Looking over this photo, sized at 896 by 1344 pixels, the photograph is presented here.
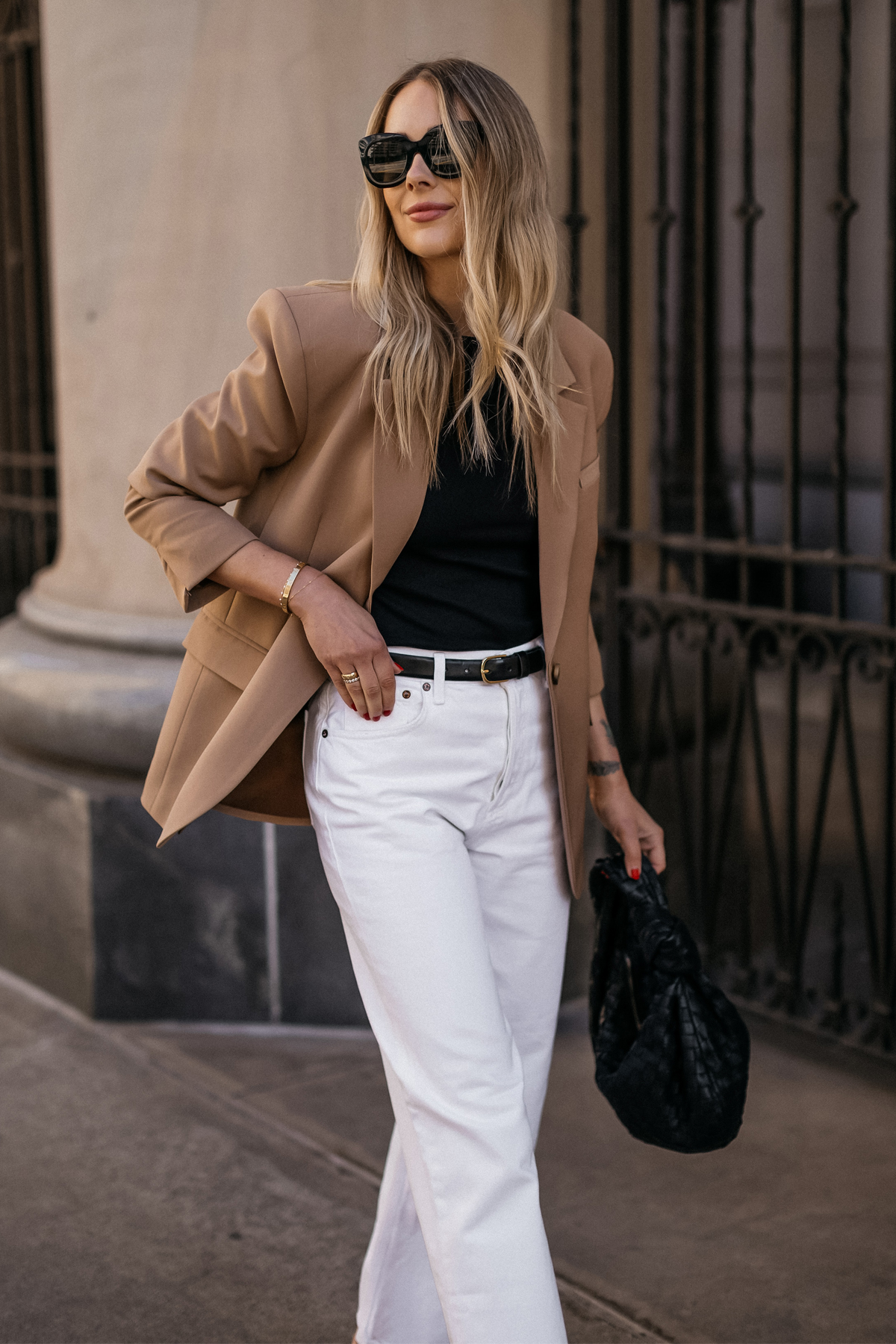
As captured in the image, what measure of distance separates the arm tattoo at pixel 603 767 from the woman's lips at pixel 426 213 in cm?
88

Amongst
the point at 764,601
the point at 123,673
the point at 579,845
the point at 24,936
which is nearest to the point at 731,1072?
the point at 579,845

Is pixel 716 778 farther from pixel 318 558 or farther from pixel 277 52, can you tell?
pixel 318 558

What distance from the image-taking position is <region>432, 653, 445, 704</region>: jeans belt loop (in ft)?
7.22

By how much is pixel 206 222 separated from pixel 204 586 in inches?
85.3

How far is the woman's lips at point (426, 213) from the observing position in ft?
7.18

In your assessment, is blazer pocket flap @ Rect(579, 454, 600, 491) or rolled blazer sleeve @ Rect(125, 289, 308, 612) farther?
blazer pocket flap @ Rect(579, 454, 600, 491)

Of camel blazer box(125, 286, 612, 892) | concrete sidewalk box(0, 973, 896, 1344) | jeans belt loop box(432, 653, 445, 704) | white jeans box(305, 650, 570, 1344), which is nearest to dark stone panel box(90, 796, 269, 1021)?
concrete sidewalk box(0, 973, 896, 1344)

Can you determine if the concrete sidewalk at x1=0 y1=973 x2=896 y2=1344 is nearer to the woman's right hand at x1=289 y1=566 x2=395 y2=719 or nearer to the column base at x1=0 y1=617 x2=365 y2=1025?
the column base at x1=0 y1=617 x2=365 y2=1025

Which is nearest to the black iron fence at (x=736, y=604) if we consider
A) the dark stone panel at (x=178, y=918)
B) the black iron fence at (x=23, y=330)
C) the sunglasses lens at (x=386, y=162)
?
the dark stone panel at (x=178, y=918)

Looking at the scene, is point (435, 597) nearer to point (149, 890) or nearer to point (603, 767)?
point (603, 767)

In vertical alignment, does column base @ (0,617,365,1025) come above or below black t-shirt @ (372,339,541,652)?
below

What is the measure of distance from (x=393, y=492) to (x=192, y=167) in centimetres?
237

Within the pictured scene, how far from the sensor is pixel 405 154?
218 cm

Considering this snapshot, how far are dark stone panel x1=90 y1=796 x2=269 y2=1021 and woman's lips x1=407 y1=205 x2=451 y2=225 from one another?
231 cm
